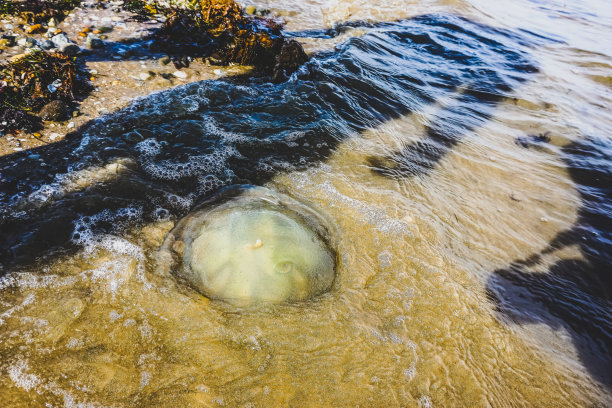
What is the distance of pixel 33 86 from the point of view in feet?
13.9

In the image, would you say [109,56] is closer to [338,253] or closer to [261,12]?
[261,12]

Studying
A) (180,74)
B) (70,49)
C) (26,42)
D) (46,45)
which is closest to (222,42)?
(180,74)

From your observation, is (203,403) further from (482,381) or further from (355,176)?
(355,176)

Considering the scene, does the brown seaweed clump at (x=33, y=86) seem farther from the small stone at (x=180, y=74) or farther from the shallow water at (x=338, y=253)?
the small stone at (x=180, y=74)

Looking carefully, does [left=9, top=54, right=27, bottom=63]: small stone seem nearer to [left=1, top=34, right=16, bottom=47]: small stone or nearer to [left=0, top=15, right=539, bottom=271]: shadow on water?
[left=1, top=34, right=16, bottom=47]: small stone

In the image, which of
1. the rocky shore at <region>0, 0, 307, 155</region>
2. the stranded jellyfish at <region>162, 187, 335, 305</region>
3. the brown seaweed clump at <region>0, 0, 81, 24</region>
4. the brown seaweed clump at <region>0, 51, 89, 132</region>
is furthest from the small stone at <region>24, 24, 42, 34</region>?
the stranded jellyfish at <region>162, 187, 335, 305</region>

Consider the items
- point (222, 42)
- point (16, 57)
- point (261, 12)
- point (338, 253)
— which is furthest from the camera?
point (261, 12)

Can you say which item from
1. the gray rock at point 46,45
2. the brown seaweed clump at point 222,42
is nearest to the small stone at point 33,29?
the gray rock at point 46,45

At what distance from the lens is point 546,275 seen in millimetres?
3264

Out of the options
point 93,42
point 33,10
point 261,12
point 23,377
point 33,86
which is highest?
point 261,12

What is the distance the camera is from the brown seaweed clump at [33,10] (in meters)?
5.71

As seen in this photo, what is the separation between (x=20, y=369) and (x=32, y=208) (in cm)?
174

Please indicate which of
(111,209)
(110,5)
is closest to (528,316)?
(111,209)

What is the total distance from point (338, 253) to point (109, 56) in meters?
5.60
